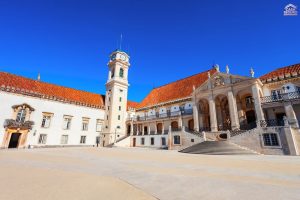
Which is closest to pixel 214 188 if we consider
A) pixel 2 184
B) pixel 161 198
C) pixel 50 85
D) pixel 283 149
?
pixel 161 198

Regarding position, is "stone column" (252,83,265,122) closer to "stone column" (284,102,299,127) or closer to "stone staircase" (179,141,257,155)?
"stone column" (284,102,299,127)

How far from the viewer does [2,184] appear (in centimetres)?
505

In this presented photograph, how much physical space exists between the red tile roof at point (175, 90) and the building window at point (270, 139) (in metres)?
16.2

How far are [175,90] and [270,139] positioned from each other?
2263cm

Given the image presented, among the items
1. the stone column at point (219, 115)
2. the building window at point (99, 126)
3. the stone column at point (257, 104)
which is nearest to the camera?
the stone column at point (257, 104)

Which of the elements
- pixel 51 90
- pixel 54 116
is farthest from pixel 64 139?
pixel 51 90

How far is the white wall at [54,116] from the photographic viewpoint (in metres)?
28.2

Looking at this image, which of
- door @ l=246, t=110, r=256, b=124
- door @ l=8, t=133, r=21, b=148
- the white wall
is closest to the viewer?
door @ l=246, t=110, r=256, b=124

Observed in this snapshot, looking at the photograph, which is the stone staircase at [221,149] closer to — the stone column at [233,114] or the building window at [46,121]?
the stone column at [233,114]

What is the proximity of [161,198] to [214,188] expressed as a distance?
6.34ft

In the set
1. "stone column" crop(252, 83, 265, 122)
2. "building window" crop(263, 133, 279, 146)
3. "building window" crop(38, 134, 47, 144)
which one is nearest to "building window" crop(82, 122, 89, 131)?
"building window" crop(38, 134, 47, 144)

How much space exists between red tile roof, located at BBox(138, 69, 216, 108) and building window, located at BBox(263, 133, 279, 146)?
16199mm

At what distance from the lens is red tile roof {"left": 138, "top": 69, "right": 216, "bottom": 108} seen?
3422cm

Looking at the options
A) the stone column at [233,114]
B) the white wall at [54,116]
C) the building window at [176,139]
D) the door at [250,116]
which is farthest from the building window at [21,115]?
the door at [250,116]
